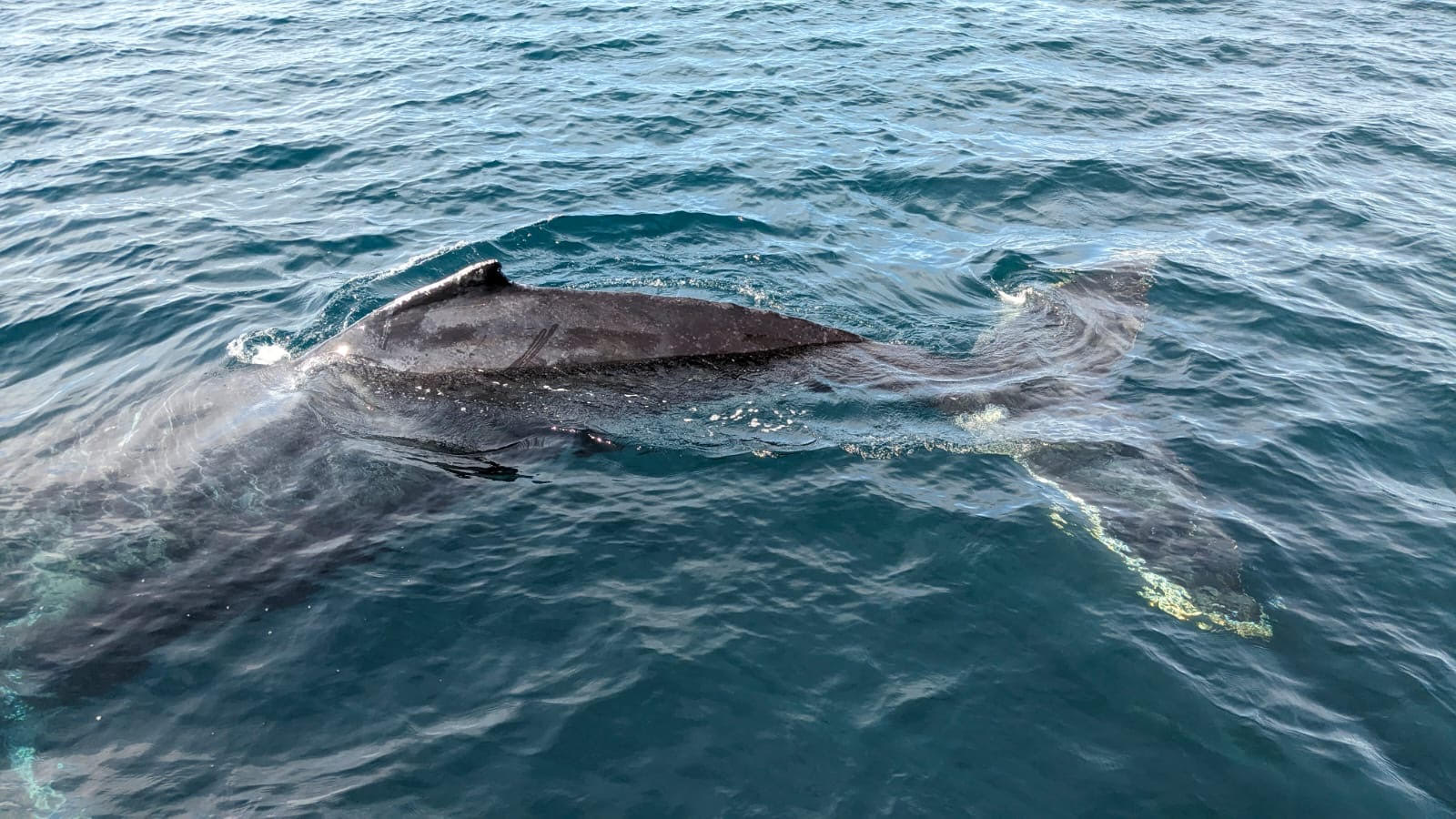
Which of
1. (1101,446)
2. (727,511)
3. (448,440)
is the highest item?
(448,440)

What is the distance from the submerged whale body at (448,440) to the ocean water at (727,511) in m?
0.07

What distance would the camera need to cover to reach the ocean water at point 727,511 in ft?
21.8

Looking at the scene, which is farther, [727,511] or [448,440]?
[448,440]

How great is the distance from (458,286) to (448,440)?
1589 mm

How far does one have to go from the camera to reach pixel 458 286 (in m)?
9.41

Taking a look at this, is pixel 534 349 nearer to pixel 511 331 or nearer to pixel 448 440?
pixel 511 331

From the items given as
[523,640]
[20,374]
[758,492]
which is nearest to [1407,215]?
[758,492]

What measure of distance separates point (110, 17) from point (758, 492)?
3290 centimetres

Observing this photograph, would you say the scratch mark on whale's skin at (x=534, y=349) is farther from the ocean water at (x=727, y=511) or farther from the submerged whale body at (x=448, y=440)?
the ocean water at (x=727, y=511)

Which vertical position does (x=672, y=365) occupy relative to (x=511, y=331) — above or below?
below

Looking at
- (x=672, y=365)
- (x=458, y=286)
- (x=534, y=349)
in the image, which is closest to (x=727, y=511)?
(x=672, y=365)

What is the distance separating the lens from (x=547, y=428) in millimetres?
9492

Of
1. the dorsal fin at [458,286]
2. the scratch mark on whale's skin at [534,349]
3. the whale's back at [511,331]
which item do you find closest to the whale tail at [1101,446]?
the whale's back at [511,331]

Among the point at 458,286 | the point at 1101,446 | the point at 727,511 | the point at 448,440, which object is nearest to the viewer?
the point at 727,511
